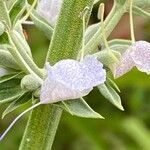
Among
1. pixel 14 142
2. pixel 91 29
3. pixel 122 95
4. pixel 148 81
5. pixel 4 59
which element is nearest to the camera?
pixel 4 59

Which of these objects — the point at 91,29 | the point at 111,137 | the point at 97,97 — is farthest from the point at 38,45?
the point at 91,29

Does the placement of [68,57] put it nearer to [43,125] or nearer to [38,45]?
[43,125]

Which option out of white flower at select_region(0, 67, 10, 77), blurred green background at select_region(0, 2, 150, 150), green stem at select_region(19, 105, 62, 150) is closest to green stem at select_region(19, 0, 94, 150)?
green stem at select_region(19, 105, 62, 150)

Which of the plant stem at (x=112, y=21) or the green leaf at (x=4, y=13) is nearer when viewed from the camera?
the green leaf at (x=4, y=13)

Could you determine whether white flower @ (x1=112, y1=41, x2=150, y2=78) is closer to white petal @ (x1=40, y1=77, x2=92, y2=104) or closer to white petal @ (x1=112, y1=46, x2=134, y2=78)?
white petal @ (x1=112, y1=46, x2=134, y2=78)

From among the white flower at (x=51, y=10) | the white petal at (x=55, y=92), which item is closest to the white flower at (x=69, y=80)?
the white petal at (x=55, y=92)

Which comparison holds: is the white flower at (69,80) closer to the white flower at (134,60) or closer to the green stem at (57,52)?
the white flower at (134,60)
